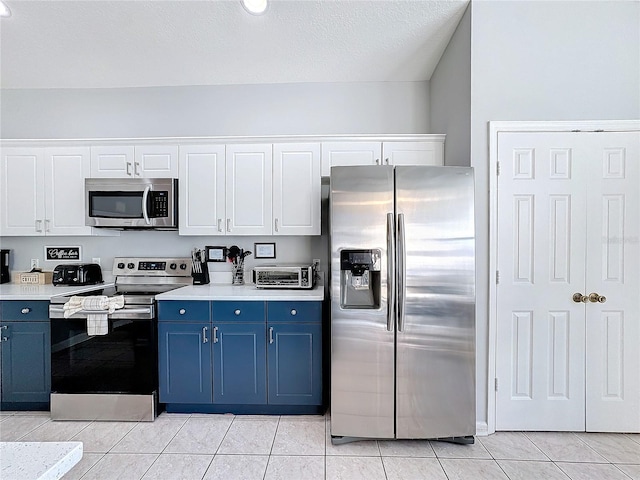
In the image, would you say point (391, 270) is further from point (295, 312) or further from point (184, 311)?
point (184, 311)

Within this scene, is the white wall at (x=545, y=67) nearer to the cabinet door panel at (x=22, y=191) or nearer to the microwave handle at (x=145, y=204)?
the microwave handle at (x=145, y=204)

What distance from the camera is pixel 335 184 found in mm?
2209

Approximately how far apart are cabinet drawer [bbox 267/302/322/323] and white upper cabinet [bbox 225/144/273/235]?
0.68 metres

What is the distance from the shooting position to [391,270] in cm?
216

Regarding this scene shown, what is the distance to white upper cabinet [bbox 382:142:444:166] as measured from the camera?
111 inches

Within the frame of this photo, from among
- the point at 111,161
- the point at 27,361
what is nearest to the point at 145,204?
the point at 111,161

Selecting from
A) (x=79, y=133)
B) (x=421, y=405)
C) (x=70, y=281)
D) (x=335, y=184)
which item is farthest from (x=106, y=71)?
(x=421, y=405)

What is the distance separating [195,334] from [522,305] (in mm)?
2333

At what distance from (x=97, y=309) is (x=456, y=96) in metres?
3.05

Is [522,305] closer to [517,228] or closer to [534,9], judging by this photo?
[517,228]

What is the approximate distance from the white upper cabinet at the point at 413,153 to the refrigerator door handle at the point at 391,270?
86 centimetres

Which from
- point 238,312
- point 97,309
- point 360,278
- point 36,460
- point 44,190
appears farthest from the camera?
point 44,190

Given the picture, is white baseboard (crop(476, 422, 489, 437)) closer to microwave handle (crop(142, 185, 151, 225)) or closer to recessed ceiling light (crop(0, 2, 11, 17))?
microwave handle (crop(142, 185, 151, 225))

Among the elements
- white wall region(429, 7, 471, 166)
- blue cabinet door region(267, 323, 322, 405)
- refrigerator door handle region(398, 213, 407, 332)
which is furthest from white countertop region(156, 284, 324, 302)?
white wall region(429, 7, 471, 166)
